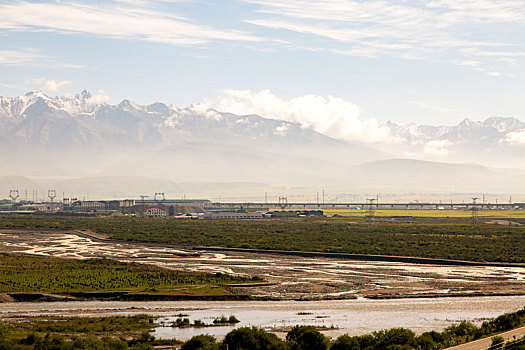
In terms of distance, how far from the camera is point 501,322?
43125mm

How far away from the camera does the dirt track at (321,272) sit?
201ft

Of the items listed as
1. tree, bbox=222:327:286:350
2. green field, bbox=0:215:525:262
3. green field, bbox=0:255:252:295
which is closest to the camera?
tree, bbox=222:327:286:350

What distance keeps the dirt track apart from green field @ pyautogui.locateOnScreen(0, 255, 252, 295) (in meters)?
4.50

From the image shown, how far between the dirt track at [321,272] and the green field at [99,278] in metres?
4.50

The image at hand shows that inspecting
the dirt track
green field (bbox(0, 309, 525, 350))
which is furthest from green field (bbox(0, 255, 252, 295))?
green field (bbox(0, 309, 525, 350))

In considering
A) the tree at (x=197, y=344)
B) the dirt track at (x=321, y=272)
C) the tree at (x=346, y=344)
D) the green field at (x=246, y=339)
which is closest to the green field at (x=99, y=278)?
the dirt track at (x=321, y=272)

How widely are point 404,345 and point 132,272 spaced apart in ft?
134

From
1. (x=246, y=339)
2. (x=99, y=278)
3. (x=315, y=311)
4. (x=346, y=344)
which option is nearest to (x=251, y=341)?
(x=246, y=339)

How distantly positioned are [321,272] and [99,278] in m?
22.4

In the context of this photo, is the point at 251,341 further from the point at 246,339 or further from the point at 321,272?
the point at 321,272

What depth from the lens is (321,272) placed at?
74.2m

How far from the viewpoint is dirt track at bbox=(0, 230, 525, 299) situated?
6122 cm

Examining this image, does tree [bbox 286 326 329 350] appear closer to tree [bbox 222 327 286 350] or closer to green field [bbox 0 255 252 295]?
tree [bbox 222 327 286 350]

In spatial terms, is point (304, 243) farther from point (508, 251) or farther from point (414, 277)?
point (414, 277)
